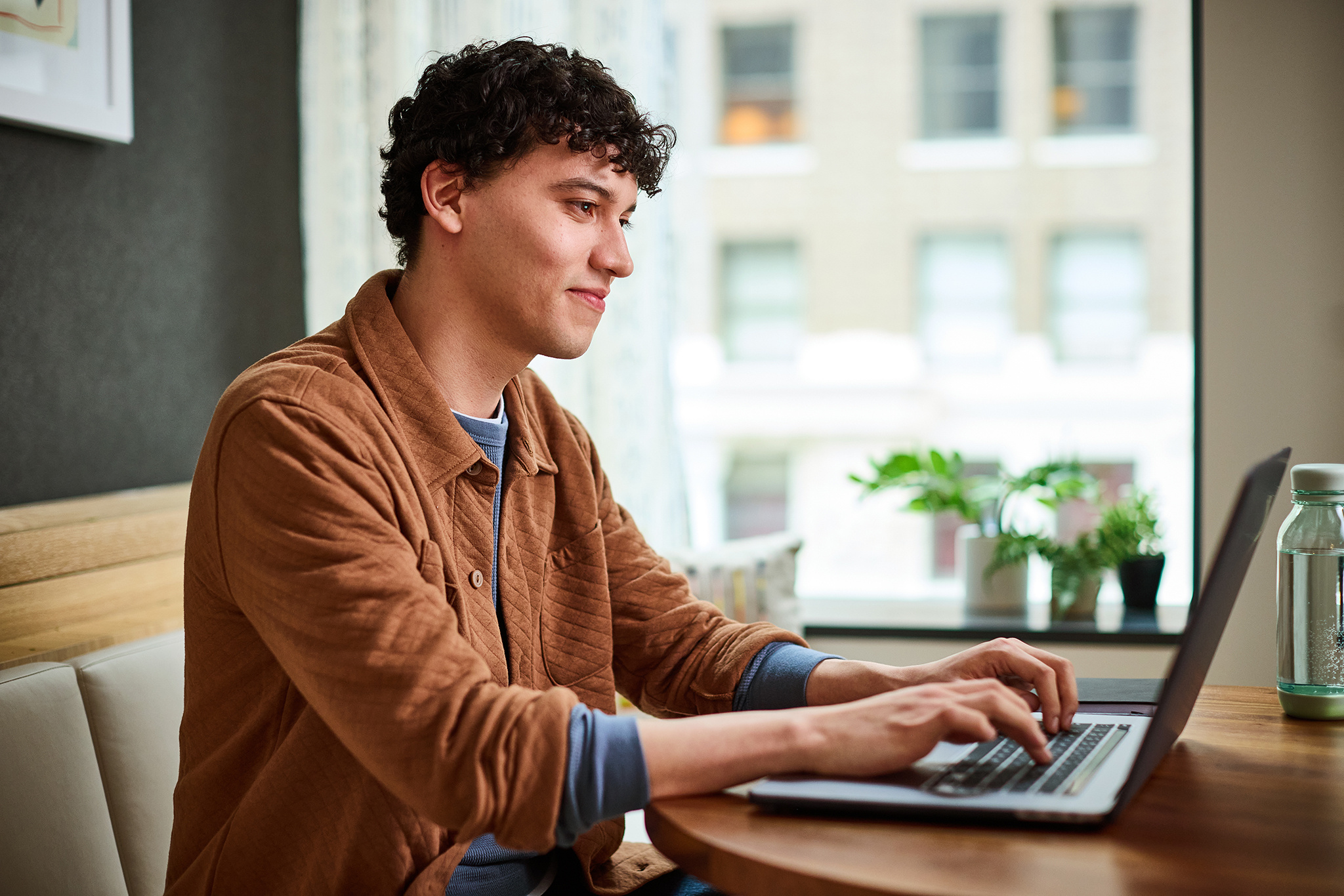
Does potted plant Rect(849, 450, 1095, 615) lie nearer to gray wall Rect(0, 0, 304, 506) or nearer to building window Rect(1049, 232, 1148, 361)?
gray wall Rect(0, 0, 304, 506)

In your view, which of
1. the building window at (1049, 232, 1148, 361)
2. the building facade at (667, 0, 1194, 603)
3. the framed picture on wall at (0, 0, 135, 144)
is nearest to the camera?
the framed picture on wall at (0, 0, 135, 144)

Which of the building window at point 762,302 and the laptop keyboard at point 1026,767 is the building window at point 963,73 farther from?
the laptop keyboard at point 1026,767

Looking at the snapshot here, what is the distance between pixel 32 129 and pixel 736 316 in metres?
5.18

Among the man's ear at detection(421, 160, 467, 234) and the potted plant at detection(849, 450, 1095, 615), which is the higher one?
the man's ear at detection(421, 160, 467, 234)

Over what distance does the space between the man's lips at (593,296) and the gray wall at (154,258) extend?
112 centimetres

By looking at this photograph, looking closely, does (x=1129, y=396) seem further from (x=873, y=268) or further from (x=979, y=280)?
(x=873, y=268)

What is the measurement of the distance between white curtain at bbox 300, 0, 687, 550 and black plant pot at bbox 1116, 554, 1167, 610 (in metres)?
1.07

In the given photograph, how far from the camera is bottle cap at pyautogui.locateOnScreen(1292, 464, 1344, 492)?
1075 millimetres

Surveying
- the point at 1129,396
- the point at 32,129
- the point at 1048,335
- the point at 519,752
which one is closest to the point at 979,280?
the point at 1048,335

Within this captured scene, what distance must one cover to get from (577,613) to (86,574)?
0.89 metres

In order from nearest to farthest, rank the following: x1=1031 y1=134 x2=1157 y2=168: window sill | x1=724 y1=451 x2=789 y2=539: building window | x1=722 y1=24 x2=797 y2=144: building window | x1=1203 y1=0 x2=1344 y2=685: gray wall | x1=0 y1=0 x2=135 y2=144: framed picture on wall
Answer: x1=0 y1=0 x2=135 y2=144: framed picture on wall, x1=1203 y1=0 x2=1344 y2=685: gray wall, x1=1031 y1=134 x2=1157 y2=168: window sill, x1=724 y1=451 x2=789 y2=539: building window, x1=722 y1=24 x2=797 y2=144: building window

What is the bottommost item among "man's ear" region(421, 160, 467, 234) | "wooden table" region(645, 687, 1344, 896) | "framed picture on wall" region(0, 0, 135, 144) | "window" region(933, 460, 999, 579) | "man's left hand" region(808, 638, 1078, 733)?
"window" region(933, 460, 999, 579)

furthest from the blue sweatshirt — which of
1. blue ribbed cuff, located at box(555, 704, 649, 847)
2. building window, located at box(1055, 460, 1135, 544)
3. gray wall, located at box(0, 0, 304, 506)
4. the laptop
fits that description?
building window, located at box(1055, 460, 1135, 544)

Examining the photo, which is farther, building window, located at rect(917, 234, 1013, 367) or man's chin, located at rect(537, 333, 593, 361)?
building window, located at rect(917, 234, 1013, 367)
